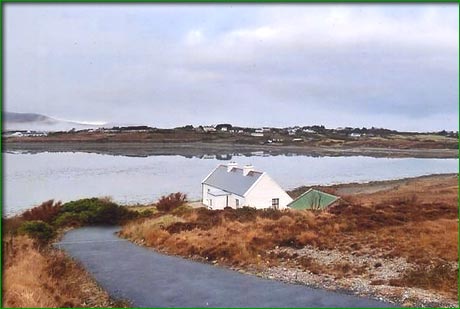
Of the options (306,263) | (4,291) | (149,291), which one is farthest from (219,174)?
(4,291)

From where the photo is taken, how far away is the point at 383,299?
13.6 m

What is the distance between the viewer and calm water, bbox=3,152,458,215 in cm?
4619

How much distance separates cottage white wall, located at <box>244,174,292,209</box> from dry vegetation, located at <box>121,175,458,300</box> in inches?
66.9

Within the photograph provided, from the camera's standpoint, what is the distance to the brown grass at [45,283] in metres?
11.8

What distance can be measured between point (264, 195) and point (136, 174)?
3336 centimetres

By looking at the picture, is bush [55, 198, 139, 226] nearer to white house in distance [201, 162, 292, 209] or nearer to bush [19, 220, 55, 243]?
bush [19, 220, 55, 243]

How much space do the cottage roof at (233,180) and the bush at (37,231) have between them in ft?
34.8

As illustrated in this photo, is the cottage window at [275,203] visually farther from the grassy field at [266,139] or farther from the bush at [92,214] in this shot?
the grassy field at [266,139]

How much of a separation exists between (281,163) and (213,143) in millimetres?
25608

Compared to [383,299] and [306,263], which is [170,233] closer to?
[306,263]

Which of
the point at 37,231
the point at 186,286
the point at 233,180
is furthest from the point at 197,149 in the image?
the point at 186,286

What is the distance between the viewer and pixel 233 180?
32875 millimetres

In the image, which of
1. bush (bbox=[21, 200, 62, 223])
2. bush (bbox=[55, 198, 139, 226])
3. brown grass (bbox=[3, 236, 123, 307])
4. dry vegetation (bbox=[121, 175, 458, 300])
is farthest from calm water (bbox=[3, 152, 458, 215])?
brown grass (bbox=[3, 236, 123, 307])

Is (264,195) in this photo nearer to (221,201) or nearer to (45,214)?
(221,201)
